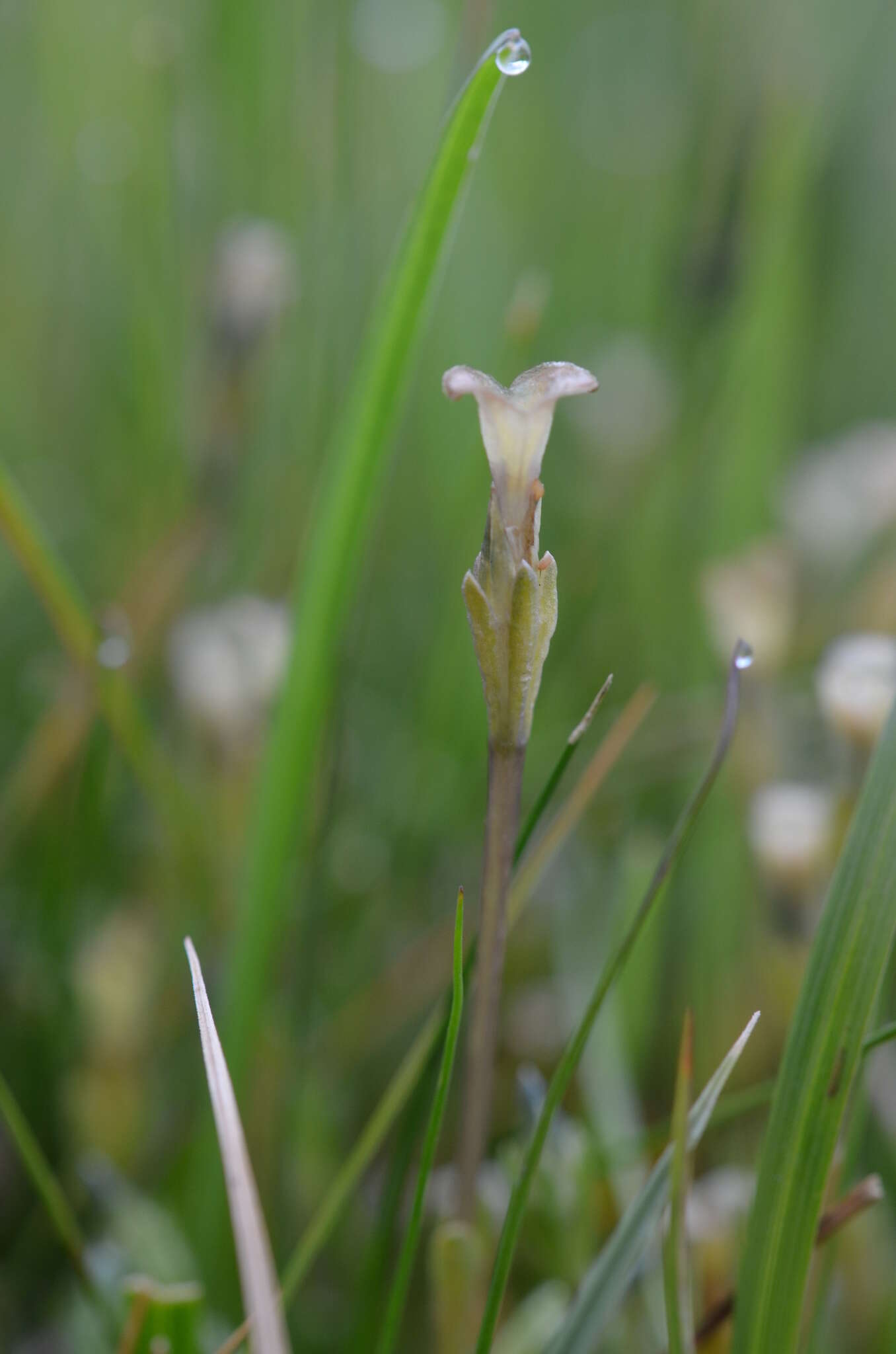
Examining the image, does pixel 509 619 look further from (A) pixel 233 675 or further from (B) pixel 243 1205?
(A) pixel 233 675

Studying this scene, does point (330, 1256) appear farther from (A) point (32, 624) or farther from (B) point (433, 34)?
(B) point (433, 34)

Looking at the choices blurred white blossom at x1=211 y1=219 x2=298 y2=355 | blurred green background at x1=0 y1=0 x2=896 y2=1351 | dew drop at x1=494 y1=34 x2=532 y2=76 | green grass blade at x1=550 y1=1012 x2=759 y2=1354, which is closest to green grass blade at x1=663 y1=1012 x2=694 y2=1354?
green grass blade at x1=550 y1=1012 x2=759 y2=1354

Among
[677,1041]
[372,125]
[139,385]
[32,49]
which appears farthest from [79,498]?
[677,1041]

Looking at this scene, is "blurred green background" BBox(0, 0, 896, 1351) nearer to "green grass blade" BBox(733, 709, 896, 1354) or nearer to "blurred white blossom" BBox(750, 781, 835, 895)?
"blurred white blossom" BBox(750, 781, 835, 895)

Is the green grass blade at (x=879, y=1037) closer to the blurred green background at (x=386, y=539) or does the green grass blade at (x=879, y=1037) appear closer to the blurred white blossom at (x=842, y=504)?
the blurred green background at (x=386, y=539)

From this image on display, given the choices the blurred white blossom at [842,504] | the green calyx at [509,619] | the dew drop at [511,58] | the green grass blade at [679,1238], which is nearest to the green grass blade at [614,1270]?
the green grass blade at [679,1238]

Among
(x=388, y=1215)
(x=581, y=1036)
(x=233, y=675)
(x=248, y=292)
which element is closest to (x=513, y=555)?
(x=581, y=1036)
